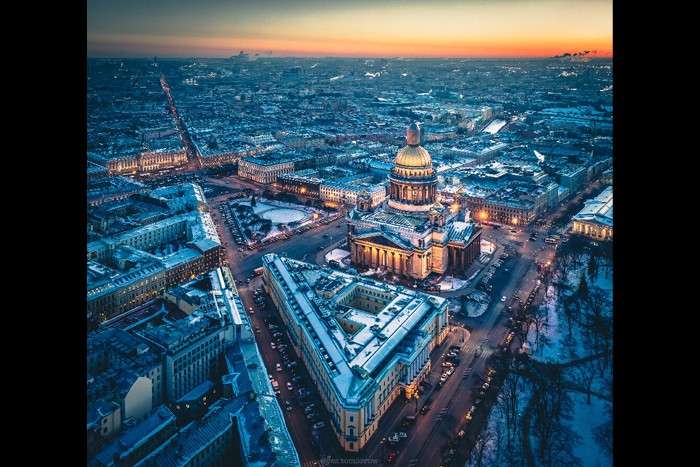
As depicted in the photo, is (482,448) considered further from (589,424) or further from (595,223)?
(595,223)

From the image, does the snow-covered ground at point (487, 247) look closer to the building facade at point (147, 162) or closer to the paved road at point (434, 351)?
the paved road at point (434, 351)

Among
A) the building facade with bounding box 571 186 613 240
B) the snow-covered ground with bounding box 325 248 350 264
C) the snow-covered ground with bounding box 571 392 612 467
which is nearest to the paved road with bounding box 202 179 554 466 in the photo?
the snow-covered ground with bounding box 325 248 350 264

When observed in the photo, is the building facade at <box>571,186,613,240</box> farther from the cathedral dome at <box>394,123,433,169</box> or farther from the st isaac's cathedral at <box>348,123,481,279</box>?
the cathedral dome at <box>394,123,433,169</box>

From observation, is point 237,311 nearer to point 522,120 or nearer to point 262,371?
point 262,371

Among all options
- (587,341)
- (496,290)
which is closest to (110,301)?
(496,290)

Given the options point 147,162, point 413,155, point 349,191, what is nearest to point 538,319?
point 413,155

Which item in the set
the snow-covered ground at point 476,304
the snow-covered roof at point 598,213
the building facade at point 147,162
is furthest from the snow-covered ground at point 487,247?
the building facade at point 147,162
